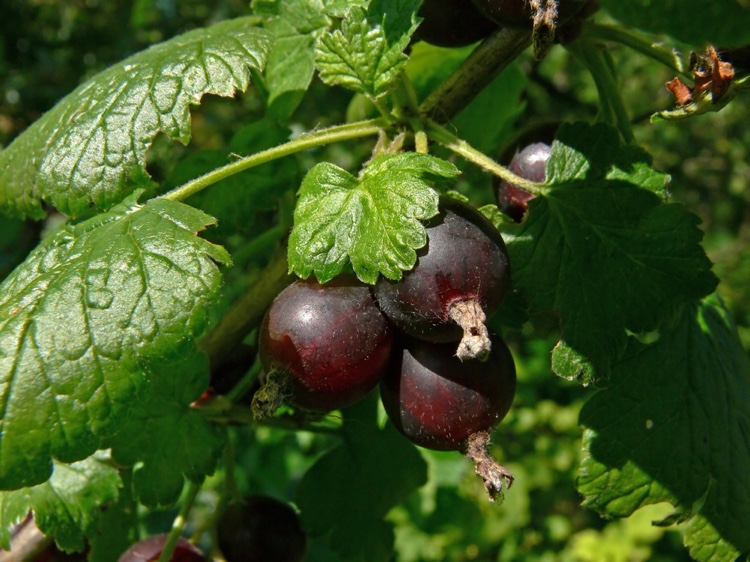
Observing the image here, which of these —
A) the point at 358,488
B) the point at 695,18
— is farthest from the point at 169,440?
the point at 695,18

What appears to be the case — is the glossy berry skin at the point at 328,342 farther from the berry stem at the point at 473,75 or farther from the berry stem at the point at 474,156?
the berry stem at the point at 473,75

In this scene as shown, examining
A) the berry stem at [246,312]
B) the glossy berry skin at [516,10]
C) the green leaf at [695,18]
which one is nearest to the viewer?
the green leaf at [695,18]

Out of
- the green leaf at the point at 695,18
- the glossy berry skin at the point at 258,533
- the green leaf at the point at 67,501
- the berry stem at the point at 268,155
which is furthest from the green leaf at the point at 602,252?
the green leaf at the point at 67,501

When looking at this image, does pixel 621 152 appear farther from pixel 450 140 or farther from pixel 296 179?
pixel 296 179

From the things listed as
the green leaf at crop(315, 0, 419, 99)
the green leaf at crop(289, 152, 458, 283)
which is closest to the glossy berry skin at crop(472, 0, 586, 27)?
A: the green leaf at crop(315, 0, 419, 99)

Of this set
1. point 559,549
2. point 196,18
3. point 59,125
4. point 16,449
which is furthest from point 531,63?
point 16,449

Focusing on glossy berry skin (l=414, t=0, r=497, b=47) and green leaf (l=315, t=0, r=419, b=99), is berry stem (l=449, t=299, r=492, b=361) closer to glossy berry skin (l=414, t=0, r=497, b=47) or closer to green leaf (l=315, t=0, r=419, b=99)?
green leaf (l=315, t=0, r=419, b=99)
